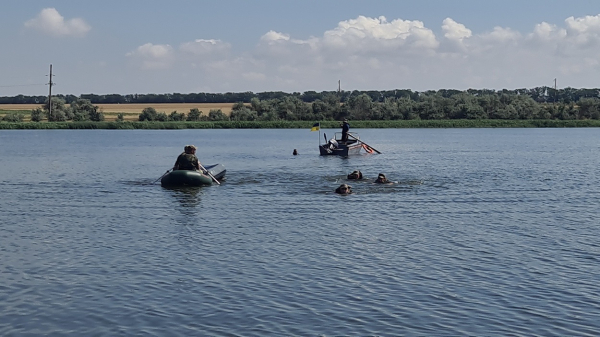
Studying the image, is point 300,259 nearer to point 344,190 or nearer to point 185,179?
point 344,190

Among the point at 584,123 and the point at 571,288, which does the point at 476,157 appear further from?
the point at 584,123

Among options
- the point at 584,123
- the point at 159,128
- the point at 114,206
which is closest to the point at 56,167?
the point at 114,206

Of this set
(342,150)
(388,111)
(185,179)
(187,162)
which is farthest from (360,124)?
(185,179)

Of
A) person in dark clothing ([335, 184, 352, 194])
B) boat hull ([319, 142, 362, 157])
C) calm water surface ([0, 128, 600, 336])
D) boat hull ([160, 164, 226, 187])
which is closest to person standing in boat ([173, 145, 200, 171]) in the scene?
boat hull ([160, 164, 226, 187])

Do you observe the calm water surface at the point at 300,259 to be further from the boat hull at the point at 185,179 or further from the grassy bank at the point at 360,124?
the grassy bank at the point at 360,124

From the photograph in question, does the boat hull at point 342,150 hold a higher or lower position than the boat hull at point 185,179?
higher

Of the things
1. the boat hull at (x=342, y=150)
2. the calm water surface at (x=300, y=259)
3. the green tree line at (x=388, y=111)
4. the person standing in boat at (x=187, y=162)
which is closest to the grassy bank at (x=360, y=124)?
the green tree line at (x=388, y=111)

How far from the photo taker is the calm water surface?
43.5 feet

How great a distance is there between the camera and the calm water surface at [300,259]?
1327cm

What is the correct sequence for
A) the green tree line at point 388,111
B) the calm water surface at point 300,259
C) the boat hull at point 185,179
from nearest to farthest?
the calm water surface at point 300,259 < the boat hull at point 185,179 < the green tree line at point 388,111

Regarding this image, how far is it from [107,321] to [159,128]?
114m

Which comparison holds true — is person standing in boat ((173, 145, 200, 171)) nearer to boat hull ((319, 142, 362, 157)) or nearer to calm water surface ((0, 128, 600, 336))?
calm water surface ((0, 128, 600, 336))

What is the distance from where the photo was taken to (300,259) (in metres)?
18.2

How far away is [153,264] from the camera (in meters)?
17.7
